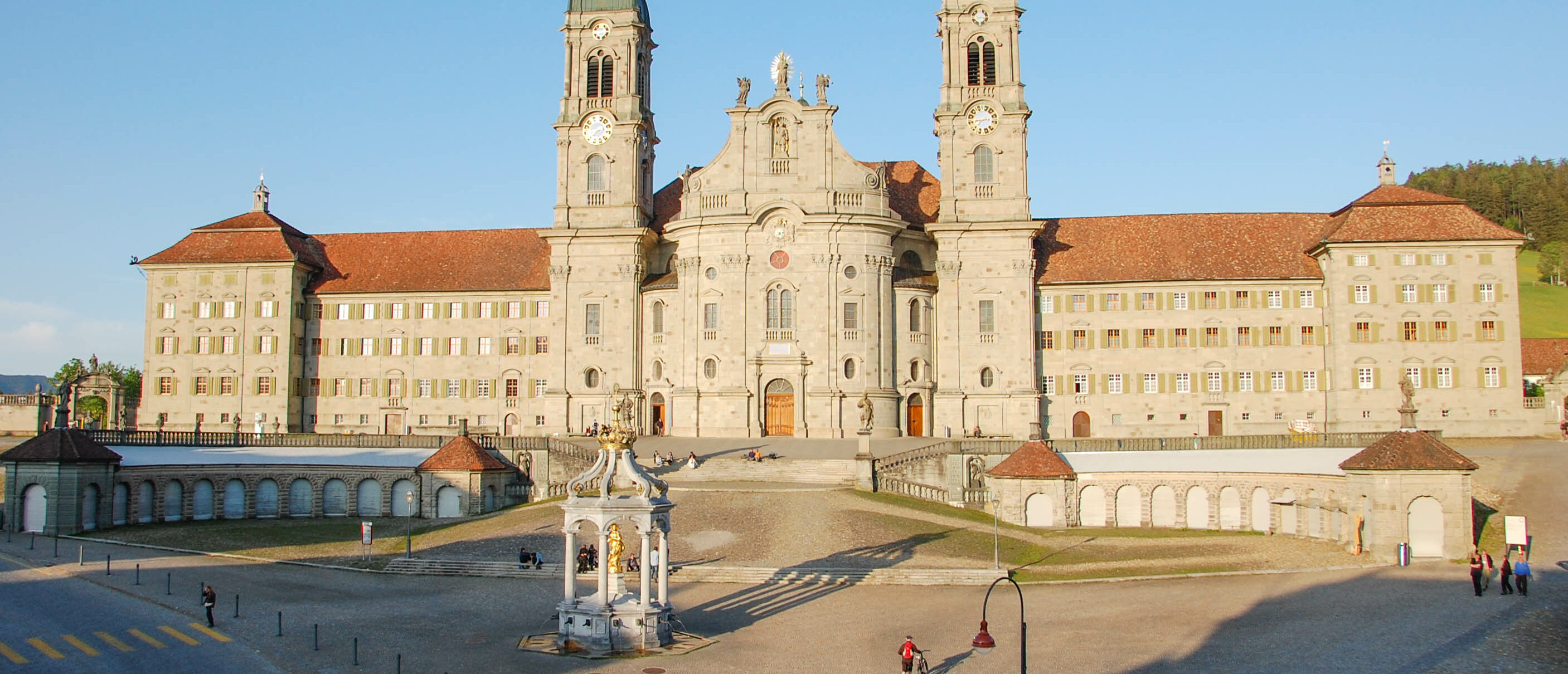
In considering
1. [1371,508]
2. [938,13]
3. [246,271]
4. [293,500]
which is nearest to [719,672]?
Result: [1371,508]

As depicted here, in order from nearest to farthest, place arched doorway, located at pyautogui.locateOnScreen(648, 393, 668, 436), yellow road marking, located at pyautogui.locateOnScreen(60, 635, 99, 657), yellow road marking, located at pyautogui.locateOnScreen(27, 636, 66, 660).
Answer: yellow road marking, located at pyautogui.locateOnScreen(27, 636, 66, 660)
yellow road marking, located at pyautogui.locateOnScreen(60, 635, 99, 657)
arched doorway, located at pyautogui.locateOnScreen(648, 393, 668, 436)

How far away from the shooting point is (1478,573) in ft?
120

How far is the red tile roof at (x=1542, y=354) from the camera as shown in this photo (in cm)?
8150

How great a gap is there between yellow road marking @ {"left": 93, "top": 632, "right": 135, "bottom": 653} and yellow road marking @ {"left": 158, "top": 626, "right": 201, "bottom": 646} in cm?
119

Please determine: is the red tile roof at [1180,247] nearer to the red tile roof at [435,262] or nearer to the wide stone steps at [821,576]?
the red tile roof at [435,262]

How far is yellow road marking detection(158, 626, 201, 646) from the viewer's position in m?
32.9

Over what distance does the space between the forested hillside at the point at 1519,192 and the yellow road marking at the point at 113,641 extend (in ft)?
455

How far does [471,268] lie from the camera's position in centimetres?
7944

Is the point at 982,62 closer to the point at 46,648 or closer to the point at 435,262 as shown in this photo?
the point at 435,262

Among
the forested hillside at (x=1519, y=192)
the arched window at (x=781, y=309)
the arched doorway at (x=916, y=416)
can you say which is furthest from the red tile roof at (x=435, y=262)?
the forested hillside at (x=1519, y=192)

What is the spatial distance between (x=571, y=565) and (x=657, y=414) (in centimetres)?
4066

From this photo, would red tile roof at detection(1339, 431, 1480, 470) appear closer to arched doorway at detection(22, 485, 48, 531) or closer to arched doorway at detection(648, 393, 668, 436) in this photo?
arched doorway at detection(648, 393, 668, 436)

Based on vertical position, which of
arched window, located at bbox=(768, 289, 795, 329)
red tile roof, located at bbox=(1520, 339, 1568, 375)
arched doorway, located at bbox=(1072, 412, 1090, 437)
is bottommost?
arched doorway, located at bbox=(1072, 412, 1090, 437)

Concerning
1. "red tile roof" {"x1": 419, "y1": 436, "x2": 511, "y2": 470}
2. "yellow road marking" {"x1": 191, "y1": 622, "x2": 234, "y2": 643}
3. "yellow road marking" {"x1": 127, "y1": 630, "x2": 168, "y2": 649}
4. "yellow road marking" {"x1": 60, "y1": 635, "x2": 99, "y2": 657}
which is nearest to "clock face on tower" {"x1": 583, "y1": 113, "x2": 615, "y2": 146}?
"red tile roof" {"x1": 419, "y1": 436, "x2": 511, "y2": 470}
